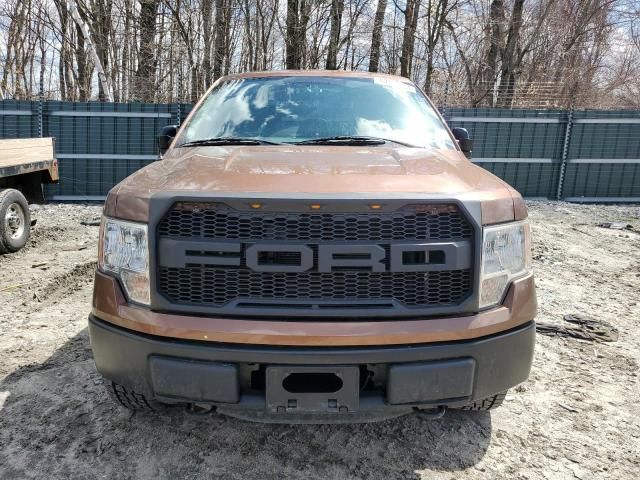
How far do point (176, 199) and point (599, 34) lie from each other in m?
25.7

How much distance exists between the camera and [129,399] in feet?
→ 8.25

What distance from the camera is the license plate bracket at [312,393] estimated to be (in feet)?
6.38

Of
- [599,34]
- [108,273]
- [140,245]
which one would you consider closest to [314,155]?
[140,245]

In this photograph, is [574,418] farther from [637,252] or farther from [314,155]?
[637,252]

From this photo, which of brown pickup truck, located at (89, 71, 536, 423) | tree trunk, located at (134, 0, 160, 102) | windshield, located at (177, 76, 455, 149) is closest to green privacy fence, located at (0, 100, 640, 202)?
tree trunk, located at (134, 0, 160, 102)

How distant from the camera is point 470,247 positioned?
2.03 meters

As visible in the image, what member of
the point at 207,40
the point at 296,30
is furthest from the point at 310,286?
the point at 207,40

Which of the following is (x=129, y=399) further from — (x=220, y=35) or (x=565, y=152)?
(x=220, y=35)

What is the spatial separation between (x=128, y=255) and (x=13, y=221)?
5.31 meters

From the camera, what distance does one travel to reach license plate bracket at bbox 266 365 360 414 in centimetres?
194

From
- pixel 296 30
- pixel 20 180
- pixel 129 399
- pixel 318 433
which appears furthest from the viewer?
pixel 296 30

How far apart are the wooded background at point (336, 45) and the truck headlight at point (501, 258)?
13.7 m

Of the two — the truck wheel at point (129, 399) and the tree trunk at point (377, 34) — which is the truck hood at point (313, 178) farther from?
the tree trunk at point (377, 34)

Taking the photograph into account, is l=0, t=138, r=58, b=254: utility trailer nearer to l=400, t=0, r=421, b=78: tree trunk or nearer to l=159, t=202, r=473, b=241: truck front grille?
l=159, t=202, r=473, b=241: truck front grille
